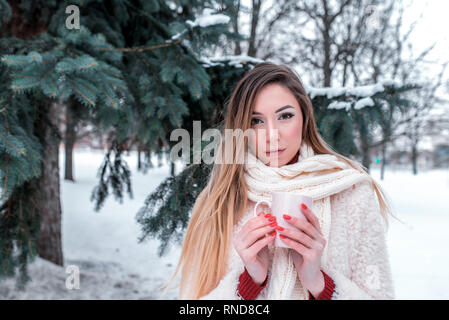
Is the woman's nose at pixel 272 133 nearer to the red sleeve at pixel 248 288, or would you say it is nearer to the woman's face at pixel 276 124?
the woman's face at pixel 276 124

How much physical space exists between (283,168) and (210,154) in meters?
0.70

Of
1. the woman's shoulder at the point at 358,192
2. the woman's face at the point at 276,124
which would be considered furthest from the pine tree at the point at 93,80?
the woman's shoulder at the point at 358,192

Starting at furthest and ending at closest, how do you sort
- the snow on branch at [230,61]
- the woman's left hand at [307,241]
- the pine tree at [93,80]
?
1. the snow on branch at [230,61]
2. the pine tree at [93,80]
3. the woman's left hand at [307,241]

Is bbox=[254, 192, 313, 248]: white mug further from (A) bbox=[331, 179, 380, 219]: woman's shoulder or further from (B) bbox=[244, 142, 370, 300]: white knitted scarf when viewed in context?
(A) bbox=[331, 179, 380, 219]: woman's shoulder

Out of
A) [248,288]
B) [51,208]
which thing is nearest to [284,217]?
[248,288]

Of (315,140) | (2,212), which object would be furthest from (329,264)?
(2,212)

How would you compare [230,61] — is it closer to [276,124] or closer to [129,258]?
[276,124]

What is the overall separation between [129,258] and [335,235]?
13.9 ft

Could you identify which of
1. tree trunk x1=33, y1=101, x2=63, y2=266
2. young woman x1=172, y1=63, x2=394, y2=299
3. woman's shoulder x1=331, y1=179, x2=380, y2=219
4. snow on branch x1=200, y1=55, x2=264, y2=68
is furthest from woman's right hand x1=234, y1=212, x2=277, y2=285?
tree trunk x1=33, y1=101, x2=63, y2=266

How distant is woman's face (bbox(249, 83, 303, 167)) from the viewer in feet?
3.94

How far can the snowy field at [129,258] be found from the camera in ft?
11.0

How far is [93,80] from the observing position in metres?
1.60

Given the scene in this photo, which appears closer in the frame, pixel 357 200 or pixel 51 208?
pixel 357 200

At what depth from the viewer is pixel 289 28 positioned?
18.5 feet
